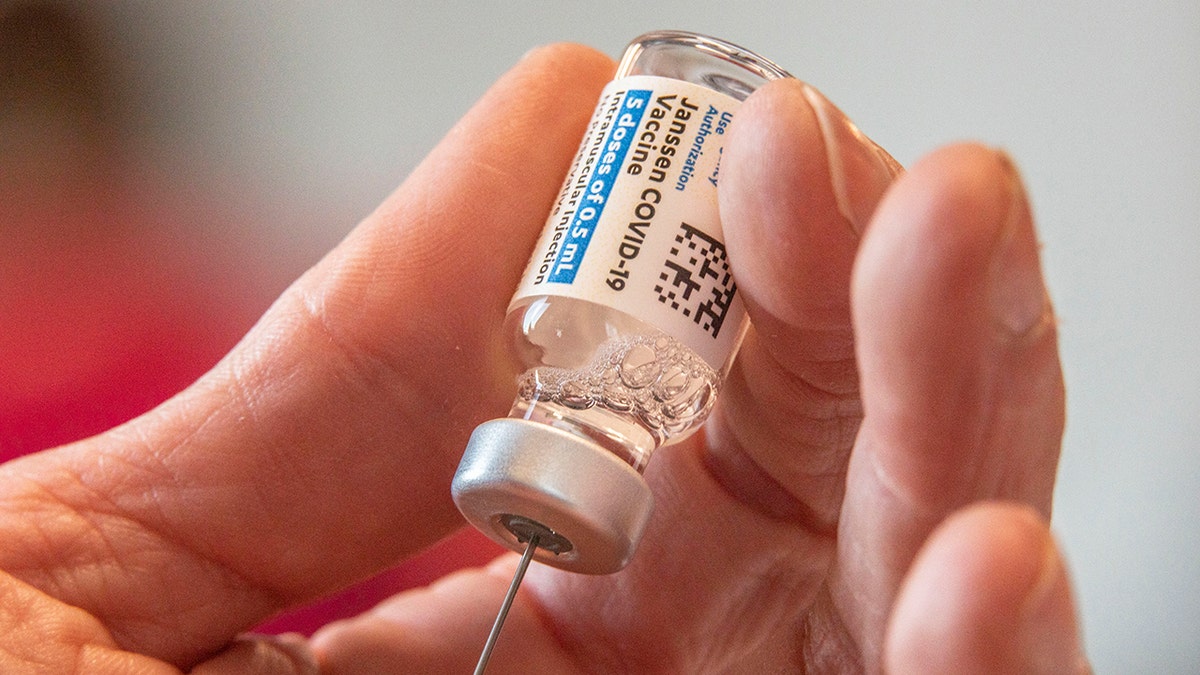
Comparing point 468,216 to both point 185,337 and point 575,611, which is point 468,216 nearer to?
point 575,611

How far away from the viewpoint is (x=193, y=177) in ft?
5.12

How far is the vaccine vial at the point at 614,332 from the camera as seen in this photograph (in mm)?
581

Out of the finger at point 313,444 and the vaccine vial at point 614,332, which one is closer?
the vaccine vial at point 614,332

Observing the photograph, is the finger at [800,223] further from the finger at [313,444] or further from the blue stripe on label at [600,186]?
the finger at [313,444]

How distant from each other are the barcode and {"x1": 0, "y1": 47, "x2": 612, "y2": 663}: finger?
0.82 ft

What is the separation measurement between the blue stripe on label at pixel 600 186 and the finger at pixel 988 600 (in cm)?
28

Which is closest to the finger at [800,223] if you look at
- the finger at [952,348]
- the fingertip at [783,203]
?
the fingertip at [783,203]

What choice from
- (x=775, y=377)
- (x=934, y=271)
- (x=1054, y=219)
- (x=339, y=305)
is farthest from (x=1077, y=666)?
(x=1054, y=219)

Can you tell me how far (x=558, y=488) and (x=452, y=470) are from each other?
0.29 m

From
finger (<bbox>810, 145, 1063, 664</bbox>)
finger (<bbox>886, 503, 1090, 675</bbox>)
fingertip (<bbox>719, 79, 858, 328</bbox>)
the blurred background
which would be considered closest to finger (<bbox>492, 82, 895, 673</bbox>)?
fingertip (<bbox>719, 79, 858, 328</bbox>)

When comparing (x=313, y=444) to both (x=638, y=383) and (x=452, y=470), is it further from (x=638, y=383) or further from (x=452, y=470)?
(x=638, y=383)

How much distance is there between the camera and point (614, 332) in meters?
0.63

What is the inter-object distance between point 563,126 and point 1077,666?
0.59 meters

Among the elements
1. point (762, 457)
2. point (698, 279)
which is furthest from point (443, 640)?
point (698, 279)
